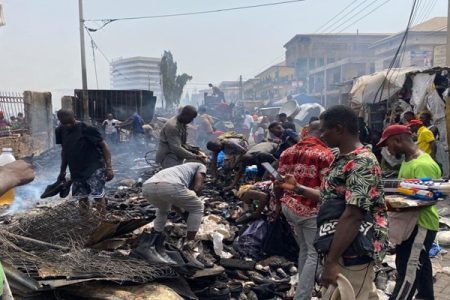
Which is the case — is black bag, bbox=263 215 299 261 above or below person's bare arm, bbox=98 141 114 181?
below

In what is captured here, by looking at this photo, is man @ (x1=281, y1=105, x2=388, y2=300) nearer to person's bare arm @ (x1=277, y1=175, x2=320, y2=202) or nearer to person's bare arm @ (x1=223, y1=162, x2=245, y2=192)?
person's bare arm @ (x1=277, y1=175, x2=320, y2=202)

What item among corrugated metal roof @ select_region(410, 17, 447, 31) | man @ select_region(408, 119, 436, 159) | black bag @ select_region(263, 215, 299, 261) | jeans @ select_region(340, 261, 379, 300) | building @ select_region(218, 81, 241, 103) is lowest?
black bag @ select_region(263, 215, 299, 261)

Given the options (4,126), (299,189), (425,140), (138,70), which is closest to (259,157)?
(425,140)

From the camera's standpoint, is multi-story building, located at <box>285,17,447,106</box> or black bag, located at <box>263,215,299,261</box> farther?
multi-story building, located at <box>285,17,447,106</box>

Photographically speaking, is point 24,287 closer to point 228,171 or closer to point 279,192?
point 279,192

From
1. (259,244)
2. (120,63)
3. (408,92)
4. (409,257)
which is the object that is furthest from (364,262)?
(120,63)

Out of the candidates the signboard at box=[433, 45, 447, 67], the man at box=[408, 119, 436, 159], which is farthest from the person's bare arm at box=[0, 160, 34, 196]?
the signboard at box=[433, 45, 447, 67]

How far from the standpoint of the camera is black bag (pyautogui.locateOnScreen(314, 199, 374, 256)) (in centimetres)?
235

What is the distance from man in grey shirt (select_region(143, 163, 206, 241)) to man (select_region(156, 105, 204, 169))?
153 centimetres

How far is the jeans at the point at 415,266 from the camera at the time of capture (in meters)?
3.44

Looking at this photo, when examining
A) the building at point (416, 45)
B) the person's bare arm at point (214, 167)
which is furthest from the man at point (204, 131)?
the building at point (416, 45)

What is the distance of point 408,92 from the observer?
1057cm

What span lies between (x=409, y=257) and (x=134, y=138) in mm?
13795

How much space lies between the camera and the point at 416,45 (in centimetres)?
3397
